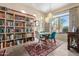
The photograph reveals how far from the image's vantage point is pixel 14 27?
2.61 m

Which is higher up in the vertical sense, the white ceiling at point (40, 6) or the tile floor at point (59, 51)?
the white ceiling at point (40, 6)

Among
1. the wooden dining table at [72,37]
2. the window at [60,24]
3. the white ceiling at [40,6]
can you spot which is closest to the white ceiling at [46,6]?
the white ceiling at [40,6]

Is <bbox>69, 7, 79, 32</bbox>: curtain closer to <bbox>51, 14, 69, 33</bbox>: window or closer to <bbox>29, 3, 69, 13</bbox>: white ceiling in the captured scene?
<bbox>51, 14, 69, 33</bbox>: window

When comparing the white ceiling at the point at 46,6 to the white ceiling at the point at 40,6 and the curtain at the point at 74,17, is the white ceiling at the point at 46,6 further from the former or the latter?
the curtain at the point at 74,17

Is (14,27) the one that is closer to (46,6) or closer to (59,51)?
(46,6)

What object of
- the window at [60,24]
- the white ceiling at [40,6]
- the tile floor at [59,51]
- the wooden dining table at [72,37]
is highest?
the white ceiling at [40,6]

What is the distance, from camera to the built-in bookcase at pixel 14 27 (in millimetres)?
2541

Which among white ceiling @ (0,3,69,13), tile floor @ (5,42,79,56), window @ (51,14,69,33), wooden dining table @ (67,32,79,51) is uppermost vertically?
white ceiling @ (0,3,69,13)

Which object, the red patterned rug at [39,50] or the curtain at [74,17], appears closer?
the curtain at [74,17]

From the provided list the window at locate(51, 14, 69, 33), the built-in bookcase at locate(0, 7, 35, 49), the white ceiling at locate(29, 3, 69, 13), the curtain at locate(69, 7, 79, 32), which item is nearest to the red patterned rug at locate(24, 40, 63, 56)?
the built-in bookcase at locate(0, 7, 35, 49)

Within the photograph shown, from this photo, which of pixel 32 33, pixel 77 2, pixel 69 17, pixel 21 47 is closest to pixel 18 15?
pixel 32 33

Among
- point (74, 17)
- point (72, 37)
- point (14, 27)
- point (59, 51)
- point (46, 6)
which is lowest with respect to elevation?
point (59, 51)

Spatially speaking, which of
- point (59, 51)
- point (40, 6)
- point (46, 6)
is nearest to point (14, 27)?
point (40, 6)

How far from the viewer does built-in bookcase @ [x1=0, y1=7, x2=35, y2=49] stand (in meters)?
2.54
